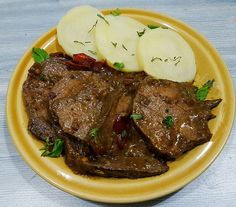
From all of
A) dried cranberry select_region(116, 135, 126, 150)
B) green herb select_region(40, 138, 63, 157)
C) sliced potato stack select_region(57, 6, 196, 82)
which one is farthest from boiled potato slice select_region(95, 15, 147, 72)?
green herb select_region(40, 138, 63, 157)

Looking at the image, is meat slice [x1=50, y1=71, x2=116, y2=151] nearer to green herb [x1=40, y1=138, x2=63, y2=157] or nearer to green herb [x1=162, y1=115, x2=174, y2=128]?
green herb [x1=40, y1=138, x2=63, y2=157]

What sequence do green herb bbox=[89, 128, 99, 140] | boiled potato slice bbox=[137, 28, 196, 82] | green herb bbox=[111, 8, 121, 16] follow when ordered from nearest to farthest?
green herb bbox=[89, 128, 99, 140] → boiled potato slice bbox=[137, 28, 196, 82] → green herb bbox=[111, 8, 121, 16]

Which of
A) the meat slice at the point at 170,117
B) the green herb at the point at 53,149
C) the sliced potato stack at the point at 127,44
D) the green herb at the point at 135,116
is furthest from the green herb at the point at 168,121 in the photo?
the green herb at the point at 53,149

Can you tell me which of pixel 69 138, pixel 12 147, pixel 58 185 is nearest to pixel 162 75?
pixel 69 138

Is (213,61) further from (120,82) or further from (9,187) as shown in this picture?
(9,187)

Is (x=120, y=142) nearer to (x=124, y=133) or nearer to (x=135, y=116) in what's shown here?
(x=124, y=133)

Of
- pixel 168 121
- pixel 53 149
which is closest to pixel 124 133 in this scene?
pixel 168 121
